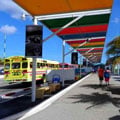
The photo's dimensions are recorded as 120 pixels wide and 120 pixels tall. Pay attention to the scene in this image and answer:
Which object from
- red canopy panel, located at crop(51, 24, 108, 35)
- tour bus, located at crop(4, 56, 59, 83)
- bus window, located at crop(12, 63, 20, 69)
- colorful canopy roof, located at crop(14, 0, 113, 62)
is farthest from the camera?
bus window, located at crop(12, 63, 20, 69)

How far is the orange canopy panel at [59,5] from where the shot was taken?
492 inches

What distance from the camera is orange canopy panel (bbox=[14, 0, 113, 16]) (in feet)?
41.0

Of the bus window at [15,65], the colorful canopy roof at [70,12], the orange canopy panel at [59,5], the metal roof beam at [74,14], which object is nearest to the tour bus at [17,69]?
the bus window at [15,65]

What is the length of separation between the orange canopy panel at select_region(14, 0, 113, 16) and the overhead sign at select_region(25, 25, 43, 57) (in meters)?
0.98

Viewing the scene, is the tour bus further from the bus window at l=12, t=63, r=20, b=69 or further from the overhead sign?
the overhead sign

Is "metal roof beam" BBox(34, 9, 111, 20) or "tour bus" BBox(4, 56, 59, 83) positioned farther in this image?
"tour bus" BBox(4, 56, 59, 83)

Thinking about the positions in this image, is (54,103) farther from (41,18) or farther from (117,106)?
(41,18)

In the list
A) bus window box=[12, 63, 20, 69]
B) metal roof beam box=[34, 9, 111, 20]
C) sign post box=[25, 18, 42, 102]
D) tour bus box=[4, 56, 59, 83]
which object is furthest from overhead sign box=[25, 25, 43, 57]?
bus window box=[12, 63, 20, 69]

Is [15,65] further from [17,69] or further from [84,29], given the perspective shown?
[84,29]

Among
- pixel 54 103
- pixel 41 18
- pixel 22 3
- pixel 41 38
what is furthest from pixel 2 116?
pixel 41 18

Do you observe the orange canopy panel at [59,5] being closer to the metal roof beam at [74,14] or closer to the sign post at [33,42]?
the metal roof beam at [74,14]

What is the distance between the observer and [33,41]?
1268 cm

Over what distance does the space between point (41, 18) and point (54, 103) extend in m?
4.51

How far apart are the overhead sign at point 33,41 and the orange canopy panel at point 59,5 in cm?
98
